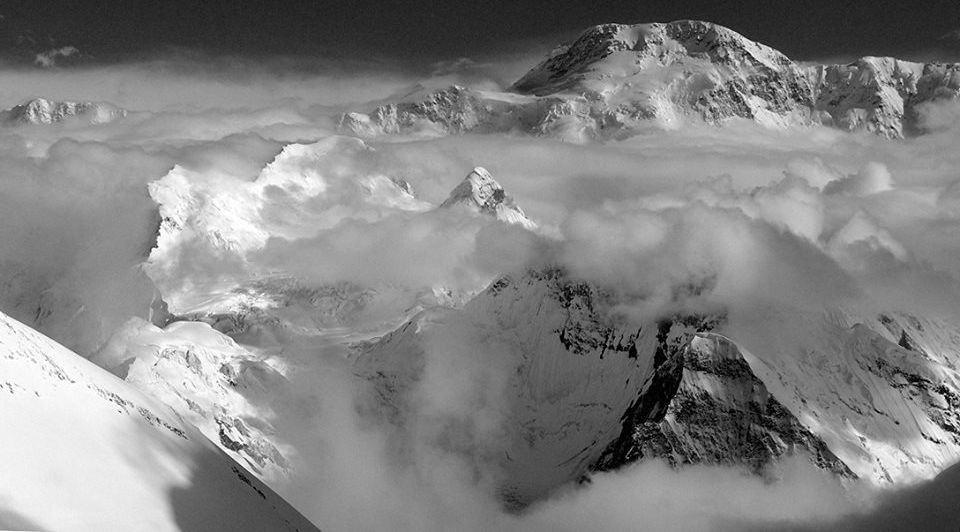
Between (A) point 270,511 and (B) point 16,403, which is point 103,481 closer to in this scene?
(B) point 16,403

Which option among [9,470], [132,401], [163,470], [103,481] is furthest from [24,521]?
[132,401]

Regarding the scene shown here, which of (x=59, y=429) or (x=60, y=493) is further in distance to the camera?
(x=59, y=429)

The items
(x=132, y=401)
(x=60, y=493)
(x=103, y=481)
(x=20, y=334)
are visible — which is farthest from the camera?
(x=132, y=401)

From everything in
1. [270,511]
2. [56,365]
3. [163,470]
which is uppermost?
[56,365]

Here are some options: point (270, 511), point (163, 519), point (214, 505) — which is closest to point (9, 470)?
point (163, 519)

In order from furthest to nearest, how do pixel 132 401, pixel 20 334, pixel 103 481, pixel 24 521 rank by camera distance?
pixel 132 401
pixel 20 334
pixel 103 481
pixel 24 521

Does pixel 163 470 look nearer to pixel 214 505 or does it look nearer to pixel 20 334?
pixel 214 505

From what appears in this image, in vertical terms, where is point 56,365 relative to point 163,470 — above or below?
above
